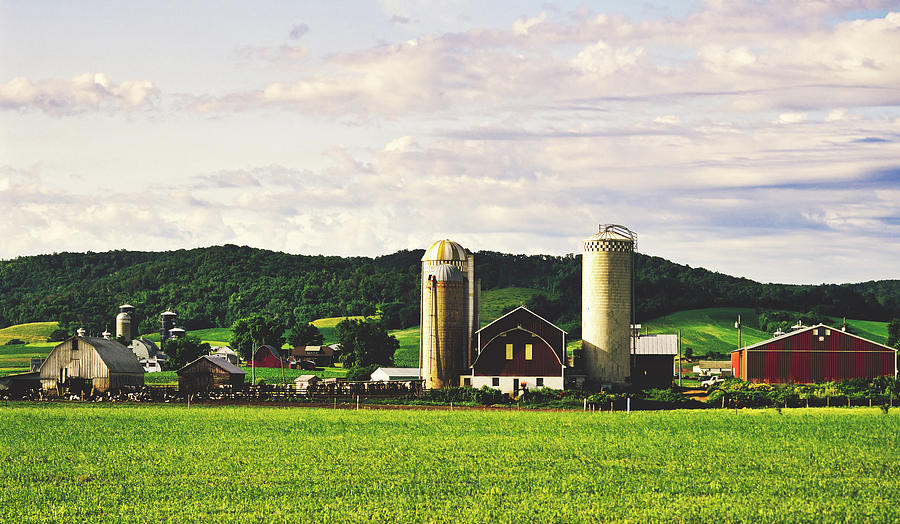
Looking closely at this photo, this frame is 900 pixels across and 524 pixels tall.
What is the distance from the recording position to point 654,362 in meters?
78.1

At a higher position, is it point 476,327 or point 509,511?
point 476,327

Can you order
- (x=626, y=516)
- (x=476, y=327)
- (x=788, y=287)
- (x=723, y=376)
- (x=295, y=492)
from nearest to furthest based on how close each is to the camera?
(x=626, y=516) → (x=295, y=492) → (x=476, y=327) → (x=723, y=376) → (x=788, y=287)

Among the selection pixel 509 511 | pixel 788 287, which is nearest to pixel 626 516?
pixel 509 511

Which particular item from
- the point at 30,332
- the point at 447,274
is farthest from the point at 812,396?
the point at 30,332

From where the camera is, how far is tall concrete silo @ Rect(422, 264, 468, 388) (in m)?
71.9

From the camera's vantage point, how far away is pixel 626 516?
2378 cm

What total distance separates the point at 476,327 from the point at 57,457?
4616cm

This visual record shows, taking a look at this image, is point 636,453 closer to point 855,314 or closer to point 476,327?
point 476,327

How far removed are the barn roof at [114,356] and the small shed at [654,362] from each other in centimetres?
3982

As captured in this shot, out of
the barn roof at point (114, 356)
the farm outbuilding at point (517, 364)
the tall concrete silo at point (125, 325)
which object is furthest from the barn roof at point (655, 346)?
the tall concrete silo at point (125, 325)

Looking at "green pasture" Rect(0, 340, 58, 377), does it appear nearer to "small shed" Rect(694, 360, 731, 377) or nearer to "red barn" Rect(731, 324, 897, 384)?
"small shed" Rect(694, 360, 731, 377)

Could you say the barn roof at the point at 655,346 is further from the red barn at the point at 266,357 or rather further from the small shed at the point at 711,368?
the red barn at the point at 266,357

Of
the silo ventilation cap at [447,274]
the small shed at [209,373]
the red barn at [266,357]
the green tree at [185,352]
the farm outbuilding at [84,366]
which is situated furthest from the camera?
the red barn at [266,357]

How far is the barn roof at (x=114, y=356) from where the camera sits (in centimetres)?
8375
